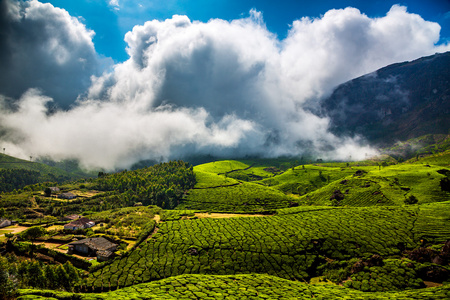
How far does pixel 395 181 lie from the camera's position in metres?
154

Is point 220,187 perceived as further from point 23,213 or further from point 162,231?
point 23,213

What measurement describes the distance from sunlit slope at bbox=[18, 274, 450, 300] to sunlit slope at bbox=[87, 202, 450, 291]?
22.9 ft

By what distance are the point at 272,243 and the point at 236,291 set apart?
31.1 metres

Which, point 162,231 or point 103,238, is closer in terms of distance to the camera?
point 103,238

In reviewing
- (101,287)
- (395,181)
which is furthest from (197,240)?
(395,181)

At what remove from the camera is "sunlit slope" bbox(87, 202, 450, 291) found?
7094cm

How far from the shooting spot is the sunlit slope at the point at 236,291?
49250 mm

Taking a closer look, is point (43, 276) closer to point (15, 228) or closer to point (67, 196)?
point (15, 228)

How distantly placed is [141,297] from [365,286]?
58.4m

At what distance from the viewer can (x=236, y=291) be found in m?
54.7

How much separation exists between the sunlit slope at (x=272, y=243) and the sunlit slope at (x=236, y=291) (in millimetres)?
6988

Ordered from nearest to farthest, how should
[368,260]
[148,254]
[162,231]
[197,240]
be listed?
[368,260]
[148,254]
[197,240]
[162,231]

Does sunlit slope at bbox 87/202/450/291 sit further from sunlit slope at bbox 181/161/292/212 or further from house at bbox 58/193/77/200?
house at bbox 58/193/77/200

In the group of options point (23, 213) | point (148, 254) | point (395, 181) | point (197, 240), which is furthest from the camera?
point (395, 181)
